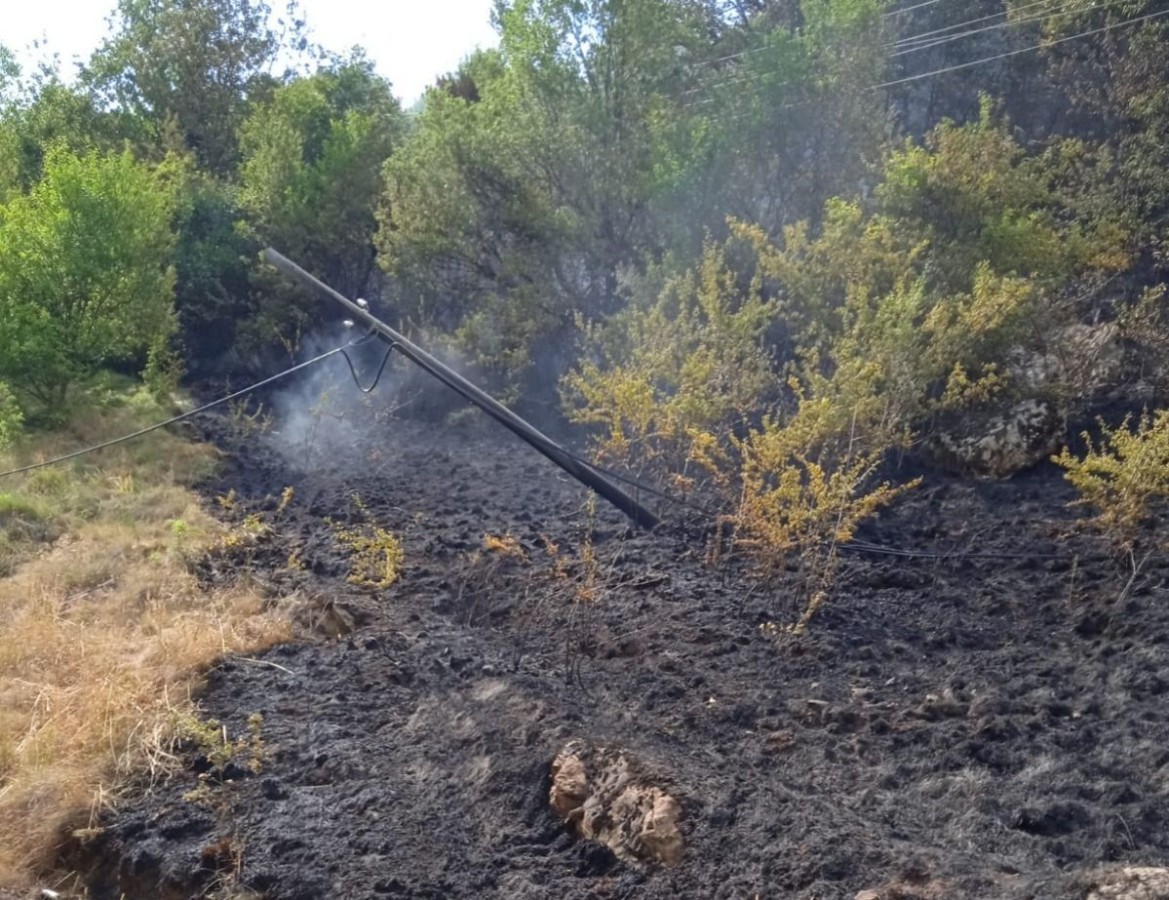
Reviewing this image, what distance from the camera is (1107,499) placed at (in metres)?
5.30

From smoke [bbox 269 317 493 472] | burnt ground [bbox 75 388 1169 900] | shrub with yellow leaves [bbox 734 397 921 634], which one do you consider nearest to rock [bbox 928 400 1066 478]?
burnt ground [bbox 75 388 1169 900]

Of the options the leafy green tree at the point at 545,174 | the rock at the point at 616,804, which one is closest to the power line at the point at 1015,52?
the leafy green tree at the point at 545,174

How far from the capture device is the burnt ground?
3156mm

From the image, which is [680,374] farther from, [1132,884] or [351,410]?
[1132,884]

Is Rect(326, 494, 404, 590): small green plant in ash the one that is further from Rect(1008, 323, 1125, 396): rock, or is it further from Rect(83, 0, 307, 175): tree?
Rect(83, 0, 307, 175): tree

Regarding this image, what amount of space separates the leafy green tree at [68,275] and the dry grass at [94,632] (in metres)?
1.12

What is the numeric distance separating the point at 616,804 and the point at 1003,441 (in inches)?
169

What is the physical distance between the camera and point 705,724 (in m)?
3.98

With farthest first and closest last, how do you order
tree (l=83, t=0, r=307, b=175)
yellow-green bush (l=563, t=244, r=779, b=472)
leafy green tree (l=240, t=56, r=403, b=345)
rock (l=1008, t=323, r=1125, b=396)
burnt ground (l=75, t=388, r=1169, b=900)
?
tree (l=83, t=0, r=307, b=175) → leafy green tree (l=240, t=56, r=403, b=345) → rock (l=1008, t=323, r=1125, b=396) → yellow-green bush (l=563, t=244, r=779, b=472) → burnt ground (l=75, t=388, r=1169, b=900)

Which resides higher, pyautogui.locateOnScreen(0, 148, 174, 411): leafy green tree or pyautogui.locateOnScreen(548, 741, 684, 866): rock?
pyautogui.locateOnScreen(0, 148, 174, 411): leafy green tree

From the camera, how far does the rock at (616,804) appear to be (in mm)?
3205

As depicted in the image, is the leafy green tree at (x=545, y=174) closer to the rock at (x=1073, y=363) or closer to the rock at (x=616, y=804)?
the rock at (x=1073, y=363)

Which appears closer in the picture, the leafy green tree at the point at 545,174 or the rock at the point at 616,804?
the rock at the point at 616,804

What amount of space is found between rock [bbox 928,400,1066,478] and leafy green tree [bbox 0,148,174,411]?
678cm
